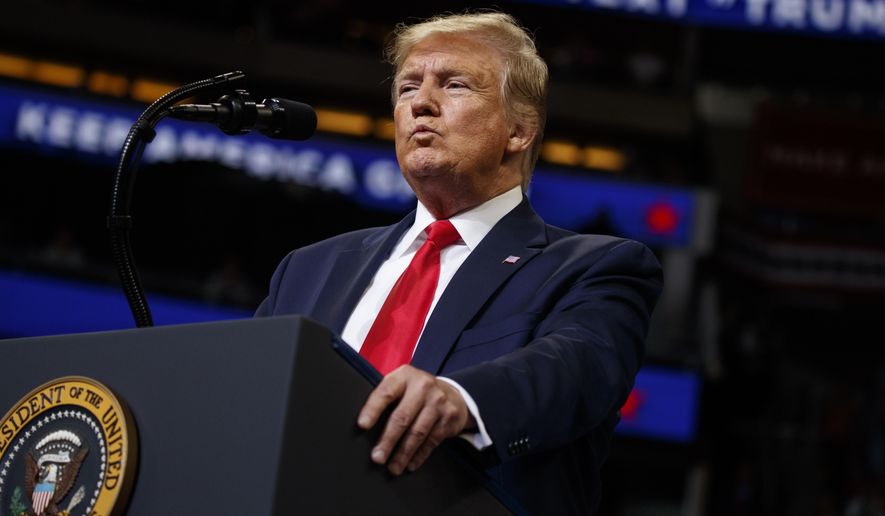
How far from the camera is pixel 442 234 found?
212 cm

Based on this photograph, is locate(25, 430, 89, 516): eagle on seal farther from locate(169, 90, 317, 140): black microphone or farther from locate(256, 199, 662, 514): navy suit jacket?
locate(169, 90, 317, 140): black microphone

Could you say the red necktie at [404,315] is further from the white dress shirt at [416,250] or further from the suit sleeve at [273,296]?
the suit sleeve at [273,296]

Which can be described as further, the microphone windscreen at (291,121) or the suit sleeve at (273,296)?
the suit sleeve at (273,296)

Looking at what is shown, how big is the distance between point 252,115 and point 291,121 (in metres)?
0.07

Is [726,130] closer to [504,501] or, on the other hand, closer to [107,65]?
[107,65]

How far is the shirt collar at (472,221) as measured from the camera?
217 centimetres

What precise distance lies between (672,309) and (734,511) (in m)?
2.00

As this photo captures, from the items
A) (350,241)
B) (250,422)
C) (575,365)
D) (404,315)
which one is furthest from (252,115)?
(250,422)

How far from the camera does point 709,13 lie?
12.2 m

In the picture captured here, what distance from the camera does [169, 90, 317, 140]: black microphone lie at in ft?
5.98

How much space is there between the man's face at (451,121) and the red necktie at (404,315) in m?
0.19

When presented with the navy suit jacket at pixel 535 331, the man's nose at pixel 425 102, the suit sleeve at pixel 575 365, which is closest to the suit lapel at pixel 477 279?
the navy suit jacket at pixel 535 331

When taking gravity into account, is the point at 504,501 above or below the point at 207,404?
below

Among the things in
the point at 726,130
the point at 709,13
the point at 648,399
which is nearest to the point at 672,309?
the point at 648,399
